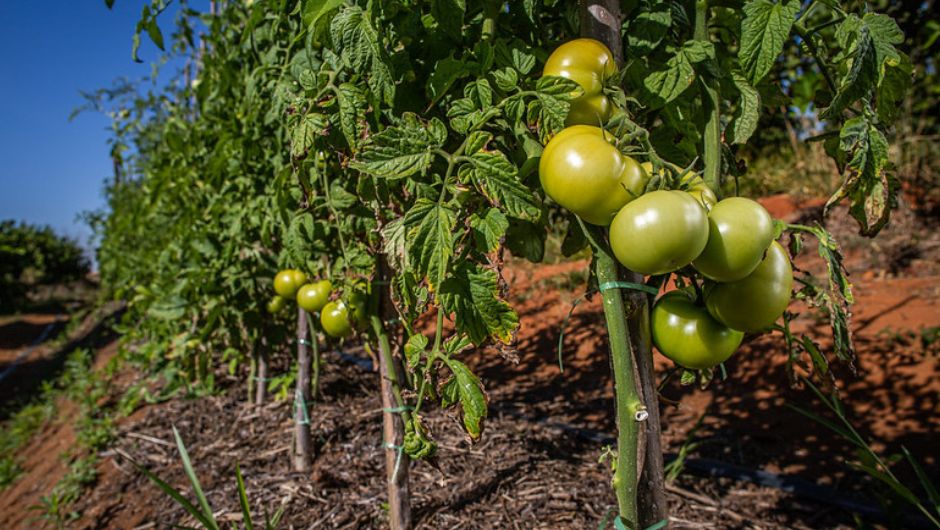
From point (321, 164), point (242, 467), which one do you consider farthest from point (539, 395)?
point (321, 164)

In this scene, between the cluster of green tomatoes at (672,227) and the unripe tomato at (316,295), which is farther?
the unripe tomato at (316,295)

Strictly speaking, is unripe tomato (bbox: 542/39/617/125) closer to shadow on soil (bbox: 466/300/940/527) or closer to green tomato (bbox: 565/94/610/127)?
green tomato (bbox: 565/94/610/127)

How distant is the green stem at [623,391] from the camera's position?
3.17ft

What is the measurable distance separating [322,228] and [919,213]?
5.94 meters

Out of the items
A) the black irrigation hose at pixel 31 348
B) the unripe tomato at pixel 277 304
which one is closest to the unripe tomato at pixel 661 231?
the unripe tomato at pixel 277 304

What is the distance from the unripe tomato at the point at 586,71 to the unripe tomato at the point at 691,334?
361 mm

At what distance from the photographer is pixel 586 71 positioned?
A: 37.8 inches

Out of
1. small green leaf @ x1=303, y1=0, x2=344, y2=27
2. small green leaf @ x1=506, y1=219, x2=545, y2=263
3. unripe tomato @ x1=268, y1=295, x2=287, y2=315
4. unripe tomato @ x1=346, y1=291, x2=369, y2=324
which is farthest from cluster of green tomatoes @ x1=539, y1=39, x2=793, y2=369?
unripe tomato @ x1=268, y1=295, x2=287, y2=315

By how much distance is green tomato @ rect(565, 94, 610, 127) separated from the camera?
99 cm

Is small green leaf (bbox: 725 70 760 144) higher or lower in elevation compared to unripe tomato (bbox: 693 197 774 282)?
higher

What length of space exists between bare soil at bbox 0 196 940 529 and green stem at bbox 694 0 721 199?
66 centimetres

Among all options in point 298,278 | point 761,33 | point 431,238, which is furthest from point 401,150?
point 298,278

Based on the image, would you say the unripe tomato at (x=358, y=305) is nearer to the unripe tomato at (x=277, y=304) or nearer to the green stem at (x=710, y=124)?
the green stem at (x=710, y=124)

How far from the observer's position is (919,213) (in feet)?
17.5
